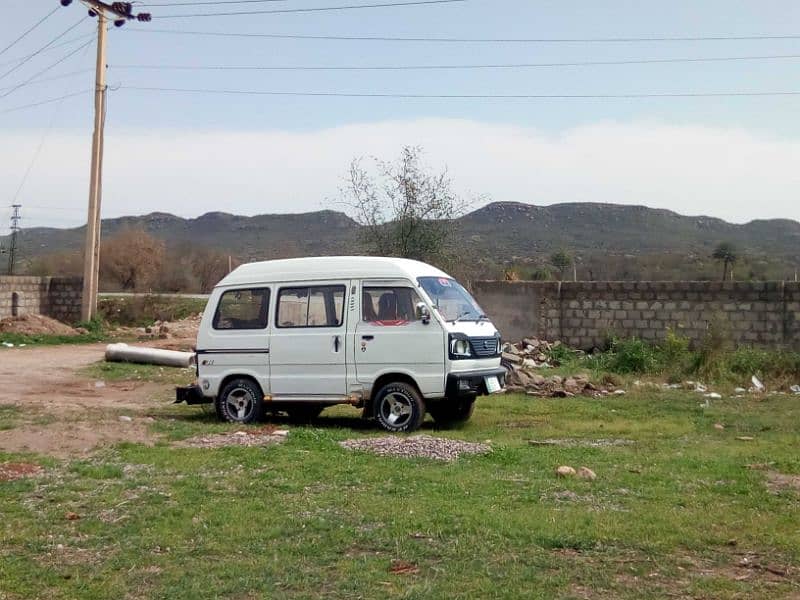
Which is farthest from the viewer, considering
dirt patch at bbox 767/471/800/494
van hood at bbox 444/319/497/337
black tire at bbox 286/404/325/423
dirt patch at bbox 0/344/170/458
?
black tire at bbox 286/404/325/423

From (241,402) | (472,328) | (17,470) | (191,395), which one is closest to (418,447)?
(472,328)

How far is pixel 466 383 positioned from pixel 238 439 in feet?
9.37

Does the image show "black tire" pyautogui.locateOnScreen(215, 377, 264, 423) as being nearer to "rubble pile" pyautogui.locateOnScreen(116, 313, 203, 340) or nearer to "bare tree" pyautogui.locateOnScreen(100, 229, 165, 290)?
"rubble pile" pyautogui.locateOnScreen(116, 313, 203, 340)

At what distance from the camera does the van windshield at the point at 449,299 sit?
11.9 metres

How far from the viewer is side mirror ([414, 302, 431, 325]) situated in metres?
11.6

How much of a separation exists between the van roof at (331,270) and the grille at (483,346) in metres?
1.12

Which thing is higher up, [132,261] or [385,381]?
[132,261]

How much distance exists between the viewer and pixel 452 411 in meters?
12.8

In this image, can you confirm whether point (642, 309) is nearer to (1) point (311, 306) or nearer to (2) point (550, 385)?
(2) point (550, 385)

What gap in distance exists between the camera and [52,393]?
16.3m

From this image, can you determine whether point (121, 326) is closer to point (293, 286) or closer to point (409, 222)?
point (409, 222)

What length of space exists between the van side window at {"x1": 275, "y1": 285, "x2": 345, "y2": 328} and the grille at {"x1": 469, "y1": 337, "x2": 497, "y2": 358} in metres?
1.74

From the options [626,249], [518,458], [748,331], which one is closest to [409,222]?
[748,331]

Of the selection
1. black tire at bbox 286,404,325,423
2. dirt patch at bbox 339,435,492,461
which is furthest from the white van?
dirt patch at bbox 339,435,492,461
